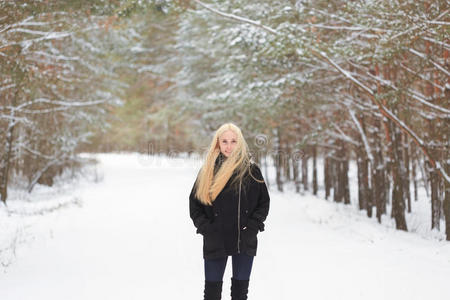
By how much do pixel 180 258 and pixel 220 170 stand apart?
13.7 ft

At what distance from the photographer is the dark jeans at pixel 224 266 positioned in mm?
3527

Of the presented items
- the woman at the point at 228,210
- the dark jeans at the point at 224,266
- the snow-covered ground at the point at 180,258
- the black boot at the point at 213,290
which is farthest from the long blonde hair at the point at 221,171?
the snow-covered ground at the point at 180,258

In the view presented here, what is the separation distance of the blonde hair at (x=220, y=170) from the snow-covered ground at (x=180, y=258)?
225 cm

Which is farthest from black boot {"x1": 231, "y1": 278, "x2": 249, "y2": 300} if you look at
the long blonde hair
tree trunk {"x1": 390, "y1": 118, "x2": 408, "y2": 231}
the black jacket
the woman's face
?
tree trunk {"x1": 390, "y1": 118, "x2": 408, "y2": 231}

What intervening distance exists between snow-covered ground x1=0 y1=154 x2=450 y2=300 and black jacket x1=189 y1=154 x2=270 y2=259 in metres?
1.96

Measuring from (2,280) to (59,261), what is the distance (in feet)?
3.76

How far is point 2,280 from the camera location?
234 inches

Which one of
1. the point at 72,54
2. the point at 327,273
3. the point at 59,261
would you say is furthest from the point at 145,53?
the point at 327,273

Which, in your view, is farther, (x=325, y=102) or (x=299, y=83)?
(x=325, y=102)

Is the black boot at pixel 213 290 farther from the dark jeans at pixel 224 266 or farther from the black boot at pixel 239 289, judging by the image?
the black boot at pixel 239 289

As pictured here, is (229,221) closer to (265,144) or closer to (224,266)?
(224,266)

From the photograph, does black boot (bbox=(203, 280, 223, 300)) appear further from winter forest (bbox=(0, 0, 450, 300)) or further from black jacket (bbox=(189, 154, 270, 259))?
winter forest (bbox=(0, 0, 450, 300))

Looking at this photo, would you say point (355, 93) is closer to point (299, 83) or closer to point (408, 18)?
point (299, 83)

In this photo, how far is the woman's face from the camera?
3590mm
